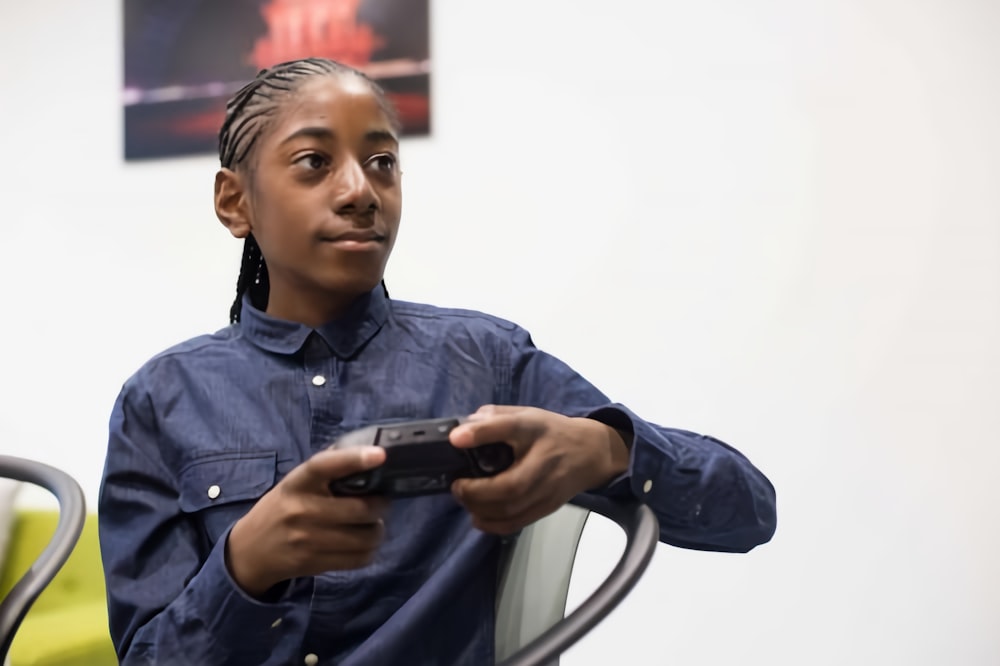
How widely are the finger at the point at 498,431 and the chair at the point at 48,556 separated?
16.6 inches

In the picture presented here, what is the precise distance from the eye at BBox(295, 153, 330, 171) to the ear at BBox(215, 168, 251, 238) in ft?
0.31

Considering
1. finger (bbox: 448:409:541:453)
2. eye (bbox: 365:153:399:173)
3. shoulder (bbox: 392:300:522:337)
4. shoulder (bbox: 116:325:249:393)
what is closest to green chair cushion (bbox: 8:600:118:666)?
shoulder (bbox: 116:325:249:393)

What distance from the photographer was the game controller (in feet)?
1.68

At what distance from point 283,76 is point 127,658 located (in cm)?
48

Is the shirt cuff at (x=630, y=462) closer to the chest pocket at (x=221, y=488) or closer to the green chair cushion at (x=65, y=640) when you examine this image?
the chest pocket at (x=221, y=488)

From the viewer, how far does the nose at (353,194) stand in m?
0.73

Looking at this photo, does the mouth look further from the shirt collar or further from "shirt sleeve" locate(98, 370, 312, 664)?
"shirt sleeve" locate(98, 370, 312, 664)

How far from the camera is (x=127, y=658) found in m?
0.65

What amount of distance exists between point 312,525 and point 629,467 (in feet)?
0.76

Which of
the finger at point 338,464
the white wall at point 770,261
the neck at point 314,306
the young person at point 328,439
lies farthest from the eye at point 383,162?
the white wall at point 770,261

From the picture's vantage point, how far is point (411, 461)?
514 millimetres

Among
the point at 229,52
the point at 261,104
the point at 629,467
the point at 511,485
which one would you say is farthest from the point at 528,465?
the point at 229,52

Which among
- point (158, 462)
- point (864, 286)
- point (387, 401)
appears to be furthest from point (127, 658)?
point (864, 286)

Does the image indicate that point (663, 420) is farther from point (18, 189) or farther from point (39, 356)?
point (18, 189)
